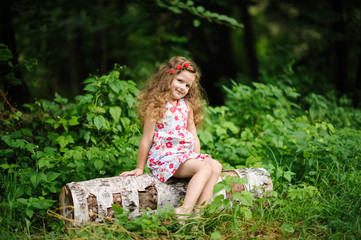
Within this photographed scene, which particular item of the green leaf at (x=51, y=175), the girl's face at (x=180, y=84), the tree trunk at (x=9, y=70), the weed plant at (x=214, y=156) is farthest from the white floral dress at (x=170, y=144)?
the tree trunk at (x=9, y=70)

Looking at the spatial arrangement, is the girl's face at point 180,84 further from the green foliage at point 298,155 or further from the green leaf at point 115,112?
the green foliage at point 298,155

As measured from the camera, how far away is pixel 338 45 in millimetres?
6629

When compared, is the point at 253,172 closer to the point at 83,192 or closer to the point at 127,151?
the point at 127,151

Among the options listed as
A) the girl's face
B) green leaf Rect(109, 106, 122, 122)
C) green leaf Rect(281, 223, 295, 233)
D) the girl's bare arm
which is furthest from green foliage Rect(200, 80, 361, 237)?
green leaf Rect(109, 106, 122, 122)

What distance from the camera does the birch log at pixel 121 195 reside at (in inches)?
96.7

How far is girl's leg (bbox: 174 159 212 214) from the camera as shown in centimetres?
252

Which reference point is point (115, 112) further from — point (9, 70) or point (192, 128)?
point (9, 70)

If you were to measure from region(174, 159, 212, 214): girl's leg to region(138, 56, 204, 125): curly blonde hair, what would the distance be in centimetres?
54

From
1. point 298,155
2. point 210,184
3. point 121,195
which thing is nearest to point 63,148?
point 121,195

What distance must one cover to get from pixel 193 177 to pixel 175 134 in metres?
0.49

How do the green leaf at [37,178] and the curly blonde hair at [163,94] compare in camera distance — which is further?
the curly blonde hair at [163,94]

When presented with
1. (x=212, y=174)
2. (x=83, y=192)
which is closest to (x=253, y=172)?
(x=212, y=174)

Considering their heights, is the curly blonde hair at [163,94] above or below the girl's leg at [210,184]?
above

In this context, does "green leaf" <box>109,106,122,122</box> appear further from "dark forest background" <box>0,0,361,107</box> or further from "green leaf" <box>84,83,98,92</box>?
"dark forest background" <box>0,0,361,107</box>
